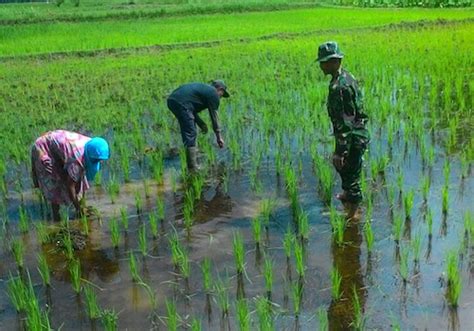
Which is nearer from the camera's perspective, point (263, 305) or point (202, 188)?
point (263, 305)

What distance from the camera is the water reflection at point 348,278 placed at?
3.04m

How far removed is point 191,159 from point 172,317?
2705 millimetres

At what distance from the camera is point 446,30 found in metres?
13.7

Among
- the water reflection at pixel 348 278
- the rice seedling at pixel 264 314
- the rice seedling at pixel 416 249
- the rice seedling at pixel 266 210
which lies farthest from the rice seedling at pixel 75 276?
the rice seedling at pixel 416 249

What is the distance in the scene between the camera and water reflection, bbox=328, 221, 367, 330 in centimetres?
304

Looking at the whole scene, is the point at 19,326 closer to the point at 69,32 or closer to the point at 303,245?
the point at 303,245

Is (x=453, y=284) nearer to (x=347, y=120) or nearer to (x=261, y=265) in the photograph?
(x=261, y=265)

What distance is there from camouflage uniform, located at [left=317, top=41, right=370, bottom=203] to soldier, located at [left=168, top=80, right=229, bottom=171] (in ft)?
4.70

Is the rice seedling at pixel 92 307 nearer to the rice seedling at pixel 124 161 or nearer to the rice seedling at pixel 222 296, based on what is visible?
the rice seedling at pixel 222 296

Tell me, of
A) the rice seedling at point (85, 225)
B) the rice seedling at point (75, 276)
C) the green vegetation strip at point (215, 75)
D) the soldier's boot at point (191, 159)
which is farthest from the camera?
the green vegetation strip at point (215, 75)

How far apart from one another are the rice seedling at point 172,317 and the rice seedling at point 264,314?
43 centimetres

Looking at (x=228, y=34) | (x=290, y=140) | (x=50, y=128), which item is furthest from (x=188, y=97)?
(x=228, y=34)

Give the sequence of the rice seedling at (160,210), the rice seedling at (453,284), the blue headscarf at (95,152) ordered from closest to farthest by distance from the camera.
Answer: the rice seedling at (453,284) < the blue headscarf at (95,152) < the rice seedling at (160,210)

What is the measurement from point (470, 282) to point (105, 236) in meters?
2.51
